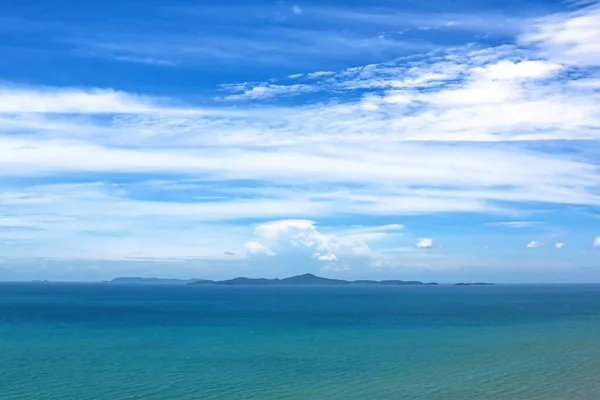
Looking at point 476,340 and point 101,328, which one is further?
point 101,328

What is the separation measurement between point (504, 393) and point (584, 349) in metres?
18.4

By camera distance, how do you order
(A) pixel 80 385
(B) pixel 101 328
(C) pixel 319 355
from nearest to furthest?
(A) pixel 80 385, (C) pixel 319 355, (B) pixel 101 328

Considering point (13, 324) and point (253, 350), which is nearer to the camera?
point (253, 350)

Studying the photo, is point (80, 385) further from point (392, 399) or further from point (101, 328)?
point (101, 328)

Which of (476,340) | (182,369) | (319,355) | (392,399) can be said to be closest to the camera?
(392,399)

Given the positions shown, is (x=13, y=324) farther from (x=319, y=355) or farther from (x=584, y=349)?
(x=584, y=349)

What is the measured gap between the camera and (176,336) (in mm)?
55281

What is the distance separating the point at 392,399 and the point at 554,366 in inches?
573

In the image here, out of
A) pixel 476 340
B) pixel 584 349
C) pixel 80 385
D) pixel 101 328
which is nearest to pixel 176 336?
pixel 101 328

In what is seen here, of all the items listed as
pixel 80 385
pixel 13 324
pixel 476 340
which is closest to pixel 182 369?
pixel 80 385

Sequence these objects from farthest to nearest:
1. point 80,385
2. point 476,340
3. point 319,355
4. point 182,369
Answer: point 476,340 < point 319,355 < point 182,369 < point 80,385

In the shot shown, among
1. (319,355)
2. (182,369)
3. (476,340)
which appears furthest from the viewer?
(476,340)

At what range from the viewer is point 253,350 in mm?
45531

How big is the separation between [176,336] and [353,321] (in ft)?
88.2
